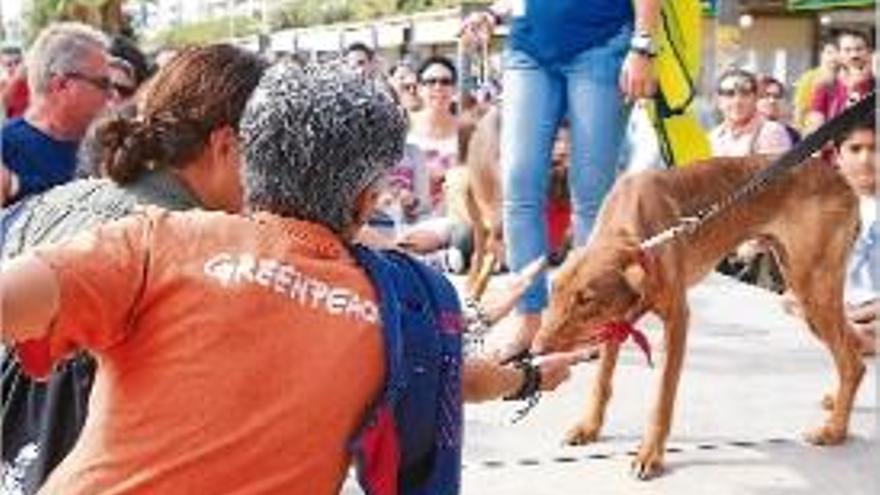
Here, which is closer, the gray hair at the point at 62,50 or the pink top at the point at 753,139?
the gray hair at the point at 62,50

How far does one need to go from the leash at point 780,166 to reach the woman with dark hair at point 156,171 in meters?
1.50

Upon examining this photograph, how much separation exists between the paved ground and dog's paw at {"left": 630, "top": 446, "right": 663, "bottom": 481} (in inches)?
1.2

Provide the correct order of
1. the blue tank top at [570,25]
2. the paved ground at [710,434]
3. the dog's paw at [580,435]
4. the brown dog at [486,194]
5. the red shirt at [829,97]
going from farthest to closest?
the red shirt at [829,97] → the brown dog at [486,194] → the blue tank top at [570,25] → the dog's paw at [580,435] → the paved ground at [710,434]

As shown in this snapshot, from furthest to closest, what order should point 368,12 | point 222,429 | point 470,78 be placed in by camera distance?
1. point 368,12
2. point 470,78
3. point 222,429

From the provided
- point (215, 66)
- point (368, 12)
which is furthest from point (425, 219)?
point (368, 12)

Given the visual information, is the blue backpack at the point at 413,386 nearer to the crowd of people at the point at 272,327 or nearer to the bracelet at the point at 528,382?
the crowd of people at the point at 272,327

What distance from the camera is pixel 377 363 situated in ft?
6.35

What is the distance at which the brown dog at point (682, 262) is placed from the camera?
3910 millimetres

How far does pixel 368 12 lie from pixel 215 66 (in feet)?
106

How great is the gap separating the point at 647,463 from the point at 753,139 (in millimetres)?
4812

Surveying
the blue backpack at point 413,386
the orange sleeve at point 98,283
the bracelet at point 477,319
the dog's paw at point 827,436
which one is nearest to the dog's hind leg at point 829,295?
the dog's paw at point 827,436

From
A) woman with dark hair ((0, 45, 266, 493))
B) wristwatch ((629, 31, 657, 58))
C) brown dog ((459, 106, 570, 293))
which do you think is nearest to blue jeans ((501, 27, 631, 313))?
wristwatch ((629, 31, 657, 58))

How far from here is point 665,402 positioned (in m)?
3.95

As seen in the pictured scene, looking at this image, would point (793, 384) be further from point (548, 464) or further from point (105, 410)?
point (105, 410)
